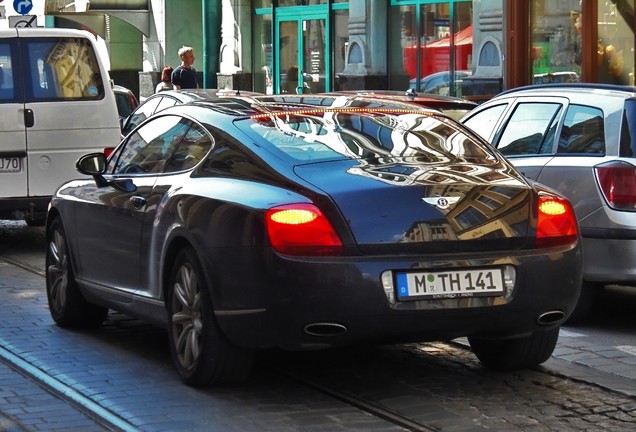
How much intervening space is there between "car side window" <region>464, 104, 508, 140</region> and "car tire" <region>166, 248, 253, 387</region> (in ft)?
11.4

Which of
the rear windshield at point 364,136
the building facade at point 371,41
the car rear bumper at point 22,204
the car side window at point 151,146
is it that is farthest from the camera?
Result: the building facade at point 371,41

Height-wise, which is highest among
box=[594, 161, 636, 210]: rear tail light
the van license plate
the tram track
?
box=[594, 161, 636, 210]: rear tail light

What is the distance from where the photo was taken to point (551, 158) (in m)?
9.33

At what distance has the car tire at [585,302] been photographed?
9156mm

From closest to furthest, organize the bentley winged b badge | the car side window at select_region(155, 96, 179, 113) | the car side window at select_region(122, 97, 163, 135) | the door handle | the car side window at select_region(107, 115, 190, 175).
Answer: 1. the bentley winged b badge
2. the car side window at select_region(107, 115, 190, 175)
3. the door handle
4. the car side window at select_region(155, 96, 179, 113)
5. the car side window at select_region(122, 97, 163, 135)

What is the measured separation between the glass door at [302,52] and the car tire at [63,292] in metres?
18.4

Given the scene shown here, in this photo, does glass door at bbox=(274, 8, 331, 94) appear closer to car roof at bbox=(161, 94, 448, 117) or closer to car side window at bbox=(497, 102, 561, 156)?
car side window at bbox=(497, 102, 561, 156)

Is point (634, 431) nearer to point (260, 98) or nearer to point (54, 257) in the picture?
point (260, 98)

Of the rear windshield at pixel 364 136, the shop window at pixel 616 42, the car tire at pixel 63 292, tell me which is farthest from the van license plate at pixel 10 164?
the shop window at pixel 616 42

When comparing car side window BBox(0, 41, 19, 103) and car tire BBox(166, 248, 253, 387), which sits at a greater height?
car side window BBox(0, 41, 19, 103)

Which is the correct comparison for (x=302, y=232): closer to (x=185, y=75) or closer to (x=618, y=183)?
(x=618, y=183)

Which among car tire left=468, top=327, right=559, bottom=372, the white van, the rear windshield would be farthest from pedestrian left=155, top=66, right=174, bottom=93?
car tire left=468, top=327, right=559, bottom=372

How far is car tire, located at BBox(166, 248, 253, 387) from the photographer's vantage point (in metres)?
6.88

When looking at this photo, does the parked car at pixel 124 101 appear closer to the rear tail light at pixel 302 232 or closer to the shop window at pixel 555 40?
the shop window at pixel 555 40
